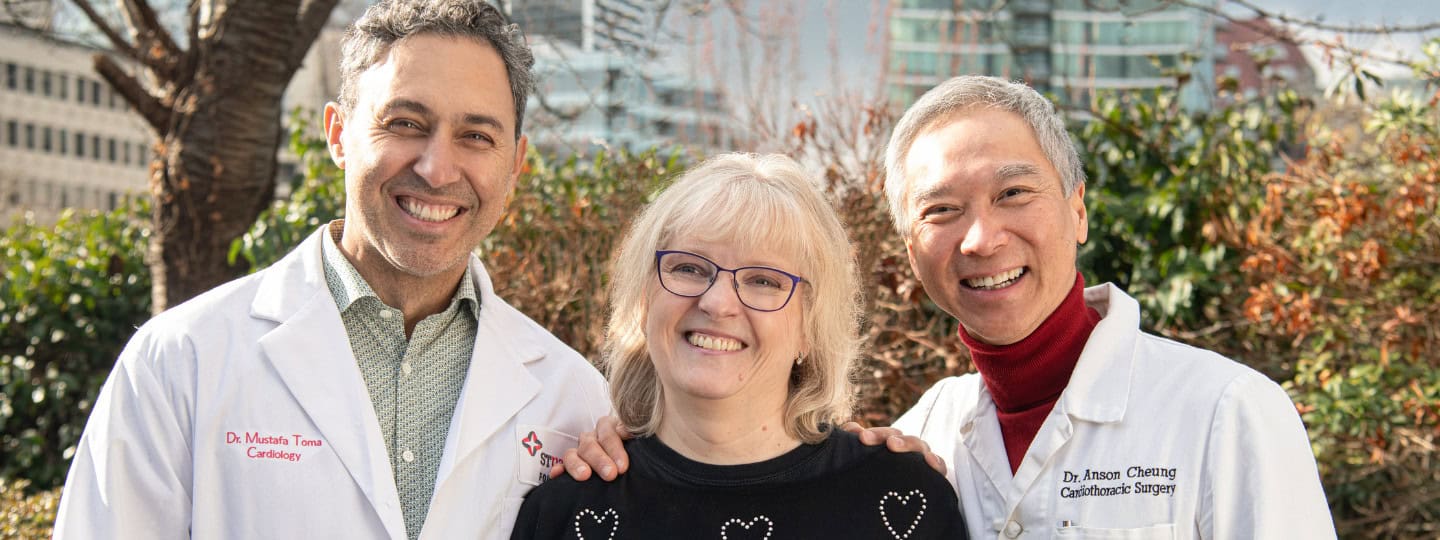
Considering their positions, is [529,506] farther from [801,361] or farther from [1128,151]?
[1128,151]

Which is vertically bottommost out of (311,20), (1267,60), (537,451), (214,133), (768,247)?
(537,451)

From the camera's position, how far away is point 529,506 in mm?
2801

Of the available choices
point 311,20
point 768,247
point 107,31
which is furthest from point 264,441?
point 107,31

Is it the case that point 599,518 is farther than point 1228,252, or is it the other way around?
point 1228,252

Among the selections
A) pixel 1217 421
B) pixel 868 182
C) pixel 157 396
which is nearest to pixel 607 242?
pixel 868 182

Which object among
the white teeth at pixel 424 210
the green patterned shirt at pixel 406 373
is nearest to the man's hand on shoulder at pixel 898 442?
the green patterned shirt at pixel 406 373

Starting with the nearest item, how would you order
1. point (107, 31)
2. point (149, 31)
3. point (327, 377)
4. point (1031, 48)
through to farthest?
point (327, 377)
point (149, 31)
point (107, 31)
point (1031, 48)

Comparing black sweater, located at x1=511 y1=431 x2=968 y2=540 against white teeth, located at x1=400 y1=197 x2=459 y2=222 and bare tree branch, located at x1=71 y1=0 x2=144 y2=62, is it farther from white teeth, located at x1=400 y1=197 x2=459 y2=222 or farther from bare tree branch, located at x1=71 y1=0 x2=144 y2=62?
bare tree branch, located at x1=71 y1=0 x2=144 y2=62

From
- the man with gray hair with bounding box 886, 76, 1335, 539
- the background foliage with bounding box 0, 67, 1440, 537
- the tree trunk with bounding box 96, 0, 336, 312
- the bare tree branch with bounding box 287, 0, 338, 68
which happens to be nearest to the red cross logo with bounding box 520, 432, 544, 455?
the man with gray hair with bounding box 886, 76, 1335, 539

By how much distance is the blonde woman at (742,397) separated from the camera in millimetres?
2697

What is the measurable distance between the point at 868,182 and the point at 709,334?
286cm

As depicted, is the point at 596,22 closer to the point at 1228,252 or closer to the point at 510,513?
the point at 1228,252

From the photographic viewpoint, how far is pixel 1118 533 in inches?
98.6

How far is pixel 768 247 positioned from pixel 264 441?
1.17 m
